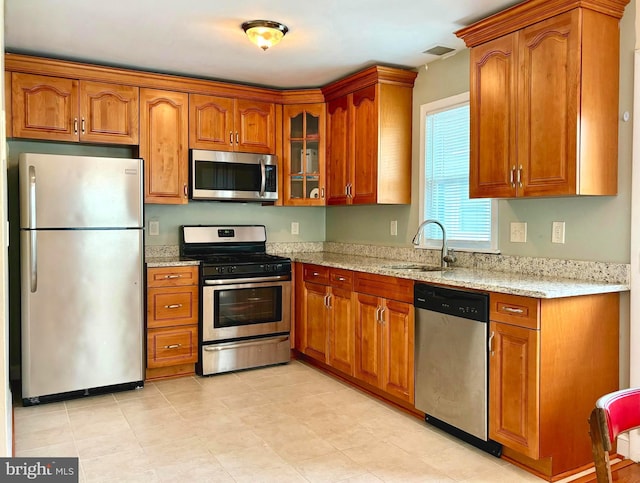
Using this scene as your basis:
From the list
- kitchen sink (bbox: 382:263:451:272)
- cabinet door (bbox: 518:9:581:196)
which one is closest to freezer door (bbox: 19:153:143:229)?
kitchen sink (bbox: 382:263:451:272)

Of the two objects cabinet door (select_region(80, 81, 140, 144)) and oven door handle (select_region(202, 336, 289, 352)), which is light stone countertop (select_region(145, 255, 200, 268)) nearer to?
oven door handle (select_region(202, 336, 289, 352))

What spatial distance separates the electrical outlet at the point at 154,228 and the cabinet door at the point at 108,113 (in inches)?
28.2

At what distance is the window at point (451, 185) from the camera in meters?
3.57

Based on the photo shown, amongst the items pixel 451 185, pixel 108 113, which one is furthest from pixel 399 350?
pixel 108 113

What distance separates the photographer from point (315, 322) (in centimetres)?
432

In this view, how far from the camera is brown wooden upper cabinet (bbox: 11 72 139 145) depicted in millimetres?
3732

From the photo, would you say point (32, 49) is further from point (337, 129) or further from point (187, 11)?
point (337, 129)

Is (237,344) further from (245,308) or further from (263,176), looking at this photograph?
(263,176)

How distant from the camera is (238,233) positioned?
4.81 metres

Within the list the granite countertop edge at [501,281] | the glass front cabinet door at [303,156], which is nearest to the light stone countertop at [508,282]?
the granite countertop edge at [501,281]

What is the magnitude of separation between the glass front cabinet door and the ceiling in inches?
19.9

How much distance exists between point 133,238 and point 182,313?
72 centimetres

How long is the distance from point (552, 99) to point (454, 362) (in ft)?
4.80

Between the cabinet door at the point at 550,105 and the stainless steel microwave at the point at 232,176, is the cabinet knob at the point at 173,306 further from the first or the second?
the cabinet door at the point at 550,105
